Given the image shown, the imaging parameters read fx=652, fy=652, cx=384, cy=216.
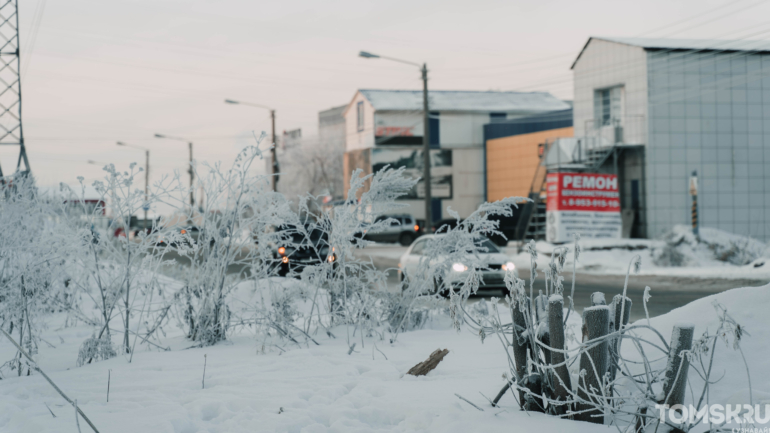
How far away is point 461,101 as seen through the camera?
45.0 metres

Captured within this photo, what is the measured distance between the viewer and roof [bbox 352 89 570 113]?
44.0 meters

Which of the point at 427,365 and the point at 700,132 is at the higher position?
the point at 700,132

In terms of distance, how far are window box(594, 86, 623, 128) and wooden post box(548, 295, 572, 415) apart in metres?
22.8

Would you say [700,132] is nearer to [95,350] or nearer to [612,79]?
[612,79]

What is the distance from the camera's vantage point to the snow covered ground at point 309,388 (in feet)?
12.8

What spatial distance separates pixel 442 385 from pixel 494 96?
44155 millimetres

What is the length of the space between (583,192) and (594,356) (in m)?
20.1

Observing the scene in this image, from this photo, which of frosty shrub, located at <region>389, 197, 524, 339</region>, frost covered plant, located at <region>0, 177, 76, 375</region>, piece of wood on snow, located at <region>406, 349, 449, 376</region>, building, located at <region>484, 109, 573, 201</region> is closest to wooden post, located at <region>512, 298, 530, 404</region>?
piece of wood on snow, located at <region>406, 349, 449, 376</region>

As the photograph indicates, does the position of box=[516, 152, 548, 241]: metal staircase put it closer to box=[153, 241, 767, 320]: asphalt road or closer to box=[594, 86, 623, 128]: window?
box=[594, 86, 623, 128]: window

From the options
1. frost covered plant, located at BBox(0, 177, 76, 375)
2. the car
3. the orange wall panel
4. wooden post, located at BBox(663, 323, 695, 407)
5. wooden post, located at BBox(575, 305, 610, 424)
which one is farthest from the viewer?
the orange wall panel

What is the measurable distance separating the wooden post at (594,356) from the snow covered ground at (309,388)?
184 millimetres

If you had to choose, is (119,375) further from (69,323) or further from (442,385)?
(69,323)

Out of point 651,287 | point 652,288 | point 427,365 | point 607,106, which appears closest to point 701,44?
point 607,106

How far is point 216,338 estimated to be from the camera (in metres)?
6.78
